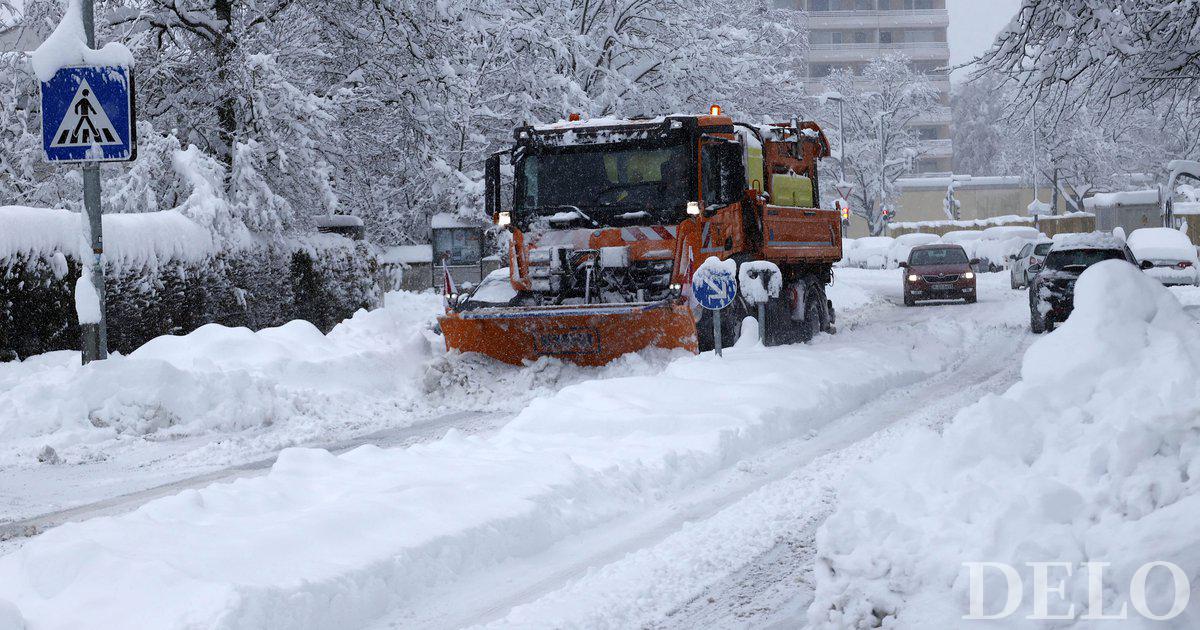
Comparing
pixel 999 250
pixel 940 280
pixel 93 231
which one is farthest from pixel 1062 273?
pixel 999 250

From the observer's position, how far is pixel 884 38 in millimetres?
111812

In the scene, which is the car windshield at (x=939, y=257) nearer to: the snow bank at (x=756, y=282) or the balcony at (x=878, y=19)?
the snow bank at (x=756, y=282)

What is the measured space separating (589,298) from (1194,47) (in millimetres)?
7892

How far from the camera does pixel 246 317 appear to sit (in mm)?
19172

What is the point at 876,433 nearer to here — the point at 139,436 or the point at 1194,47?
the point at 139,436

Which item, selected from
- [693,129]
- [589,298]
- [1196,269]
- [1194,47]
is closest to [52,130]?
[589,298]

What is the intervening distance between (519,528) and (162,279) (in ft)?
38.5

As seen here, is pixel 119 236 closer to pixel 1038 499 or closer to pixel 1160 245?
pixel 1038 499

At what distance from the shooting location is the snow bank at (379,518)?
528 cm

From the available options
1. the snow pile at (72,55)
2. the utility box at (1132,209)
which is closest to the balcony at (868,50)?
the utility box at (1132,209)

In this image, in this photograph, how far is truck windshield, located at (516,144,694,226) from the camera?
15242mm

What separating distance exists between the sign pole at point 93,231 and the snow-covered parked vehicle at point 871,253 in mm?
51520

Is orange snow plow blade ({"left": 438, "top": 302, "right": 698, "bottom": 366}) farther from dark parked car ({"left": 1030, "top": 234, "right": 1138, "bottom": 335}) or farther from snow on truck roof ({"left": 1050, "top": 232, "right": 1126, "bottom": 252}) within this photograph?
snow on truck roof ({"left": 1050, "top": 232, "right": 1126, "bottom": 252})

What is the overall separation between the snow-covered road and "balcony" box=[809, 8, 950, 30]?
4063 inches
